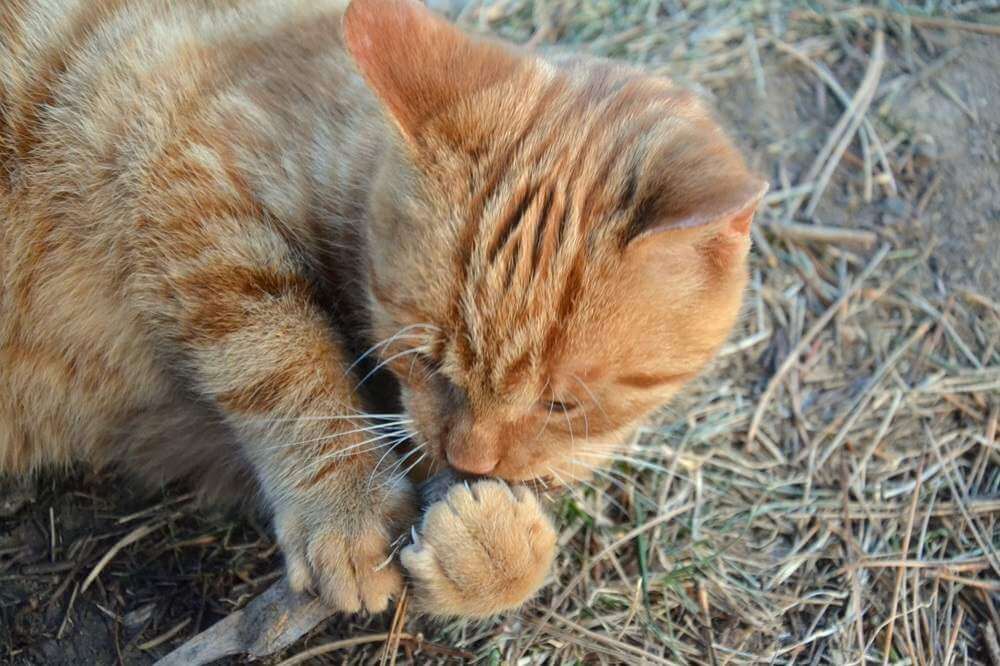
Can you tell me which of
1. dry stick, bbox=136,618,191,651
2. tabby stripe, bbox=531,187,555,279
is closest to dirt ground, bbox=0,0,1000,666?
dry stick, bbox=136,618,191,651

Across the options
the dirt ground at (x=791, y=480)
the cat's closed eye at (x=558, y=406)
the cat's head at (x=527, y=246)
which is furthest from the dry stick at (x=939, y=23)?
the cat's closed eye at (x=558, y=406)

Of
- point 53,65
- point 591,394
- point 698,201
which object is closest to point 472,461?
point 591,394

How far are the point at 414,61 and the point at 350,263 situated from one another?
0.65 meters

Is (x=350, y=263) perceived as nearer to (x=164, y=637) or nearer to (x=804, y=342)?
(x=164, y=637)

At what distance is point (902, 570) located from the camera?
2867mm

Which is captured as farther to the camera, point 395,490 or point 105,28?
point 105,28

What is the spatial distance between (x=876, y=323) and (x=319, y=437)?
6.96 ft

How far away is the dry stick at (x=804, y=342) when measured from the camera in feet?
10.7

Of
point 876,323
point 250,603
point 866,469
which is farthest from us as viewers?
point 876,323

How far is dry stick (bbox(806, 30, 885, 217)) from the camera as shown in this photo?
3.85 meters

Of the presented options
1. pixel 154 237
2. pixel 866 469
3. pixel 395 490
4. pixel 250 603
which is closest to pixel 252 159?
pixel 154 237

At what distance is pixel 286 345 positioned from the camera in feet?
8.48

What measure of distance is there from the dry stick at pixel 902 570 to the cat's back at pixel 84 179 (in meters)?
2.22

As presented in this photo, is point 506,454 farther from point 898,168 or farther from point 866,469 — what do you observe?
point 898,168
